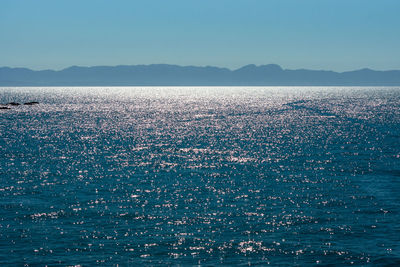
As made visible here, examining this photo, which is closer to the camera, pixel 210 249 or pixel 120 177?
pixel 210 249

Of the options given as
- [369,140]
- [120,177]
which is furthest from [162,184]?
[369,140]

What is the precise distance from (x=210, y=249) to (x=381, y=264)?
473 inches

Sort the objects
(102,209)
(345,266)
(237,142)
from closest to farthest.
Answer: (345,266), (102,209), (237,142)

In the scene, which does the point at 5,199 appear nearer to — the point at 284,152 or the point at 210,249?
the point at 210,249

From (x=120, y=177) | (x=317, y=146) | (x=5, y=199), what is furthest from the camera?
(x=317, y=146)

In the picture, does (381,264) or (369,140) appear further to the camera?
(369,140)

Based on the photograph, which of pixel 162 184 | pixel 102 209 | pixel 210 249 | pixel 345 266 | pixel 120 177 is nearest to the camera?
pixel 345 266

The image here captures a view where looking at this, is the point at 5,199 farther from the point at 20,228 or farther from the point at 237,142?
the point at 237,142

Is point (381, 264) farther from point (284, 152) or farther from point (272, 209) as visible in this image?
point (284, 152)

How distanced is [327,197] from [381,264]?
17907 mm

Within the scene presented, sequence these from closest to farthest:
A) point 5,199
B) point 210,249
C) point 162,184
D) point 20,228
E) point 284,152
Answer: point 210,249 < point 20,228 < point 5,199 < point 162,184 < point 284,152

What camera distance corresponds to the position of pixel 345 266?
100.0 ft

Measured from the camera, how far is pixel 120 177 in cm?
5988

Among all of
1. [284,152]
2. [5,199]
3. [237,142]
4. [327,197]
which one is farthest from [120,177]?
[237,142]
